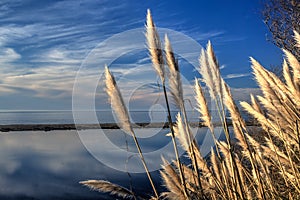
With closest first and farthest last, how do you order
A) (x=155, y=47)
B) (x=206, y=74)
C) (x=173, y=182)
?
(x=155, y=47), (x=206, y=74), (x=173, y=182)

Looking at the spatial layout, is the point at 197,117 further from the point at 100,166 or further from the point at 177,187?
the point at 100,166

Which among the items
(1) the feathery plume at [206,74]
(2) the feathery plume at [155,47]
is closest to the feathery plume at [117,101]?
(2) the feathery plume at [155,47]

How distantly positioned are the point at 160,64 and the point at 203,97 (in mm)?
563

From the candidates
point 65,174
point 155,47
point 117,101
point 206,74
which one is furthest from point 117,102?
point 65,174

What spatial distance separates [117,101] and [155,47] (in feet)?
0.98

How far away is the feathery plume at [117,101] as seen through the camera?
143 cm

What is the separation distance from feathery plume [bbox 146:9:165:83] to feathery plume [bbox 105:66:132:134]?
0.68 ft

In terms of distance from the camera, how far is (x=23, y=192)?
9.12 m

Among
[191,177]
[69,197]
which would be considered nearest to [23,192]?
[69,197]

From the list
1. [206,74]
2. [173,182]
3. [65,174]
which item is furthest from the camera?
[65,174]

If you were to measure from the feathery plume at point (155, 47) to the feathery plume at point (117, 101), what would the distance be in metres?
0.21

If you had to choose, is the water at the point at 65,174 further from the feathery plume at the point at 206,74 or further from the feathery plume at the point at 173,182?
the feathery plume at the point at 206,74

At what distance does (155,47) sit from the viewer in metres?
1.43

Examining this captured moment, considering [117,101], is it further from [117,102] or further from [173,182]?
[173,182]
